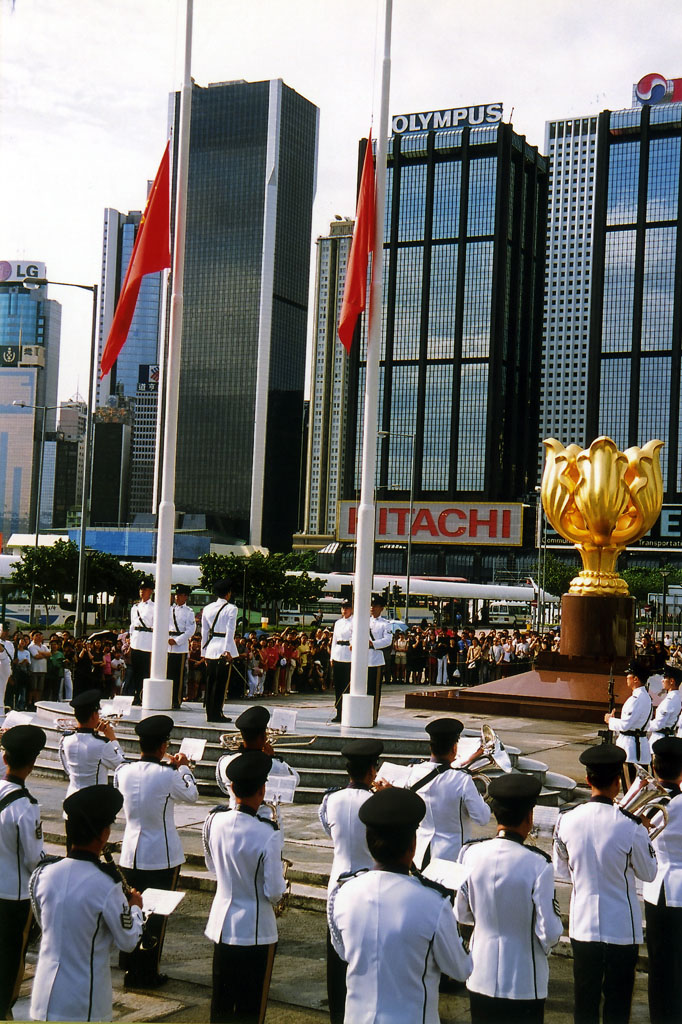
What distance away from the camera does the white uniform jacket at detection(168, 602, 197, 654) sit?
15141 millimetres

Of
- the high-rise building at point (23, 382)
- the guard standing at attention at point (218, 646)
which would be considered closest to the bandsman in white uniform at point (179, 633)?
the guard standing at attention at point (218, 646)

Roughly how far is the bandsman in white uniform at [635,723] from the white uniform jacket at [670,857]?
5585 millimetres

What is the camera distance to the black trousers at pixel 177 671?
1571cm

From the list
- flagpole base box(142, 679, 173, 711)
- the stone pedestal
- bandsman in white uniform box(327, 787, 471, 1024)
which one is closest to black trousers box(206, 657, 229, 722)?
flagpole base box(142, 679, 173, 711)

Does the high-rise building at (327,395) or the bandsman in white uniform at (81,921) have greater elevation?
the high-rise building at (327,395)

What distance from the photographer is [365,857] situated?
6031 mm

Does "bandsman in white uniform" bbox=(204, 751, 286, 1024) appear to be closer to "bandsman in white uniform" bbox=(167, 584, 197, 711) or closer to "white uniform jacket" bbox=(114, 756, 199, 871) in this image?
"white uniform jacket" bbox=(114, 756, 199, 871)

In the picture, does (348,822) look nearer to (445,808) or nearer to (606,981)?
(445,808)

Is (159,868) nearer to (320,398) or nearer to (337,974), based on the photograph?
(337,974)

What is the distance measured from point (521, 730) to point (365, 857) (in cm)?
1315

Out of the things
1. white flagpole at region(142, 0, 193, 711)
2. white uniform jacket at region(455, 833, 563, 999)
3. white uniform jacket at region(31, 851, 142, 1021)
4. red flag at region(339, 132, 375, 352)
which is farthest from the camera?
white flagpole at region(142, 0, 193, 711)

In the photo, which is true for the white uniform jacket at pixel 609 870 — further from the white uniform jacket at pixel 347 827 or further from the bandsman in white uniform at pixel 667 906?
the white uniform jacket at pixel 347 827

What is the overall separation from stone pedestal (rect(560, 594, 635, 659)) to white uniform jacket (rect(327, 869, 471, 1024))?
20224 mm

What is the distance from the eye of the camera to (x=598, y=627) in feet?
76.9
